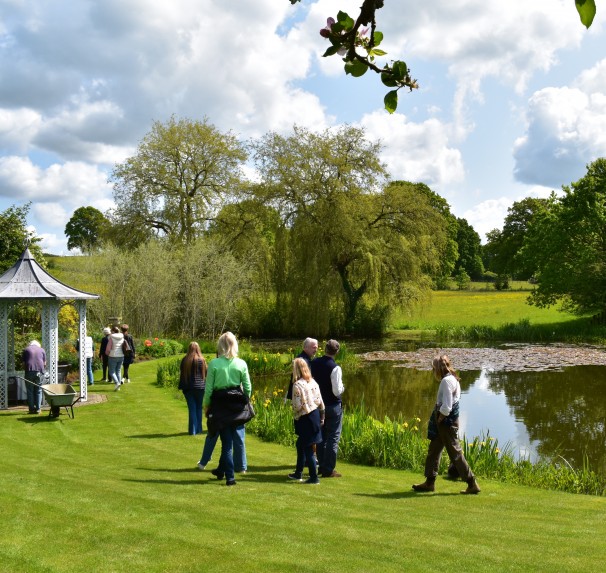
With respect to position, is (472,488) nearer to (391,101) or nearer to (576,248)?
(391,101)

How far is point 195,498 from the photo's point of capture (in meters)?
7.29

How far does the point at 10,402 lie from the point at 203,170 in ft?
86.9

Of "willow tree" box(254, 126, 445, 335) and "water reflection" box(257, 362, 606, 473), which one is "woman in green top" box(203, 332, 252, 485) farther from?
"willow tree" box(254, 126, 445, 335)

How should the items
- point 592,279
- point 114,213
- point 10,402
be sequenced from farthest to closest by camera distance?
point 114,213 → point 592,279 → point 10,402

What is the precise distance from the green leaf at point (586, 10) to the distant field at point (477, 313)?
1390 inches

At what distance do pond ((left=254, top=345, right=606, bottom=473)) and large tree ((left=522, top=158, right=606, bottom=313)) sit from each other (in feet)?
17.0

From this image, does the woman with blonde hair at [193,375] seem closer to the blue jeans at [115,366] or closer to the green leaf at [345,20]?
the blue jeans at [115,366]

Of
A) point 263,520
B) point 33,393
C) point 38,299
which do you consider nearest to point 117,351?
point 38,299

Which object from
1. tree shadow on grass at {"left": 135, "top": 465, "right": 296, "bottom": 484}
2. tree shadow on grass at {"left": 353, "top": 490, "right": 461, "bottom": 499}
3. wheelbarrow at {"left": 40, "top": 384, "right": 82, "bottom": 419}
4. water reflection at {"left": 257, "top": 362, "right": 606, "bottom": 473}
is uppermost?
wheelbarrow at {"left": 40, "top": 384, "right": 82, "bottom": 419}

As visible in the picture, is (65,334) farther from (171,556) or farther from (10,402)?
(171,556)

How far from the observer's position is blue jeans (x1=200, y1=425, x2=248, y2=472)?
8398 millimetres

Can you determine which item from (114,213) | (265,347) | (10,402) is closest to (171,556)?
(10,402)

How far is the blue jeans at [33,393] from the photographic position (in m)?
13.6

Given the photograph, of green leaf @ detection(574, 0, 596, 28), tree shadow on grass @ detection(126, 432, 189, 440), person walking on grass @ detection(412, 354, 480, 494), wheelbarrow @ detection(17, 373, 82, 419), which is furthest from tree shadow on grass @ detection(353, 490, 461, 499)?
wheelbarrow @ detection(17, 373, 82, 419)
